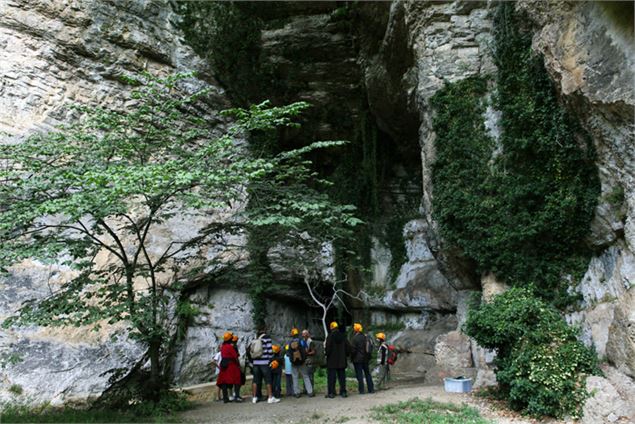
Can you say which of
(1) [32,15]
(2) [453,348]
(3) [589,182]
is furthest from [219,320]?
(3) [589,182]

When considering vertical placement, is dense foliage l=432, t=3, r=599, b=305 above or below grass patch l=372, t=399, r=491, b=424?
above

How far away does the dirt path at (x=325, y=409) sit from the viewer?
20.7 feet

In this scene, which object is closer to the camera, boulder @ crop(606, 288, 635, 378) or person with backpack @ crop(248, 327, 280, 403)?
boulder @ crop(606, 288, 635, 378)

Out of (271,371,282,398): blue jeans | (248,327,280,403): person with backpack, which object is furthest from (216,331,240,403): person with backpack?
(271,371,282,398): blue jeans

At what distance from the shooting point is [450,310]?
15070mm

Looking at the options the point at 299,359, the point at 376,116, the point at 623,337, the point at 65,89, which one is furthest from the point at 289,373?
the point at 376,116

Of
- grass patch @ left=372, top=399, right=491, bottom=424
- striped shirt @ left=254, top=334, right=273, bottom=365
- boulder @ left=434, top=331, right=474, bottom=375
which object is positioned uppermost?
striped shirt @ left=254, top=334, right=273, bottom=365

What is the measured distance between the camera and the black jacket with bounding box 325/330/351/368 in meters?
7.91

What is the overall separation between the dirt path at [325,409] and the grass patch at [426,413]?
206 mm

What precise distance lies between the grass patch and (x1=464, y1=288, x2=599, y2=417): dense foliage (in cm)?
78

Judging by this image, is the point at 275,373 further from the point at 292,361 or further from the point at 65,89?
the point at 65,89

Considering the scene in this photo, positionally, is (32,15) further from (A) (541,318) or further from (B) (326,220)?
(A) (541,318)

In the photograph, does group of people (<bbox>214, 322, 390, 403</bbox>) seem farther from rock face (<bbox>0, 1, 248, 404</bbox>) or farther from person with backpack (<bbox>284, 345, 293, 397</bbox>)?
rock face (<bbox>0, 1, 248, 404</bbox>)

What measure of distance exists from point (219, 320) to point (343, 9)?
11070 millimetres
